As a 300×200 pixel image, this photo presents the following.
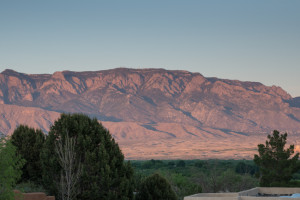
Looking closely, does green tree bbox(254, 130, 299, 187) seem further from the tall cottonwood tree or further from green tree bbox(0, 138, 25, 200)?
green tree bbox(0, 138, 25, 200)

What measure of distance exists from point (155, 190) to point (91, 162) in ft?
18.7

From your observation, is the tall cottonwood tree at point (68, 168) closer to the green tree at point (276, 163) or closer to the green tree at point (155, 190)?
the green tree at point (155, 190)

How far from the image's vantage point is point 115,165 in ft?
110

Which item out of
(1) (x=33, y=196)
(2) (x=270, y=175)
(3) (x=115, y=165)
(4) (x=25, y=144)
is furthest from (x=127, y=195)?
(2) (x=270, y=175)

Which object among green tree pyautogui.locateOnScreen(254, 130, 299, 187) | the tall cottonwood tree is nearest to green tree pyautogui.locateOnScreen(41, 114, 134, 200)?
the tall cottonwood tree

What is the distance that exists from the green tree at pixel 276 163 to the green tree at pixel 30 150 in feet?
53.5

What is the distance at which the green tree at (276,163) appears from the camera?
39.3 meters

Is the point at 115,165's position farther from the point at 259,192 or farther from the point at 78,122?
the point at 259,192

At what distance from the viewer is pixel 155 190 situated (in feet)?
117

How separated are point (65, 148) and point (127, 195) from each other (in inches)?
196

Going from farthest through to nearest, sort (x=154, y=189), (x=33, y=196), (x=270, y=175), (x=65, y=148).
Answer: (x=270, y=175), (x=154, y=189), (x=65, y=148), (x=33, y=196)

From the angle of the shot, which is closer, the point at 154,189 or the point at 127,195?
the point at 127,195

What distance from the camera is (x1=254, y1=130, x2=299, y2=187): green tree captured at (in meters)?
39.3

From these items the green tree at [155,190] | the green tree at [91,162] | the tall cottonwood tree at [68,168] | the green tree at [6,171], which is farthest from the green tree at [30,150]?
the green tree at [6,171]
